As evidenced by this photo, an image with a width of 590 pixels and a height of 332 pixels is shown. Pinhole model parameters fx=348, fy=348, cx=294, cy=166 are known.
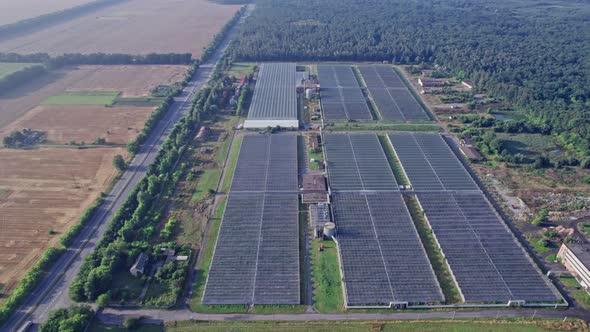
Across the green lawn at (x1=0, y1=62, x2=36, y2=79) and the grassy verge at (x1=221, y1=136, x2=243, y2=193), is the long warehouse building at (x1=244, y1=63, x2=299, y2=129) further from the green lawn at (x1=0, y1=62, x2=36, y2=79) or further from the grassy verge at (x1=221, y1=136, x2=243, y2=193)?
the green lawn at (x1=0, y1=62, x2=36, y2=79)

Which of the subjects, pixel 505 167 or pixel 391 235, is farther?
pixel 505 167

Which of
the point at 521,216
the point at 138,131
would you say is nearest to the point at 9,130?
the point at 138,131

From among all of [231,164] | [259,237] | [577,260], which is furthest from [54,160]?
A: [577,260]

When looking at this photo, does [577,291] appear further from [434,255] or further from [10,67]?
[10,67]

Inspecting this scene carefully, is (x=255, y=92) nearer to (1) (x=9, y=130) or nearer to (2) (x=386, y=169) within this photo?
(2) (x=386, y=169)

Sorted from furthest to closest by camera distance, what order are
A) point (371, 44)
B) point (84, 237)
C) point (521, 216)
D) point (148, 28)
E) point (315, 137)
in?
point (148, 28)
point (371, 44)
point (315, 137)
point (521, 216)
point (84, 237)

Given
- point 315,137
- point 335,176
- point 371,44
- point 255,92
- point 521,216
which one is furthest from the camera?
point 371,44
